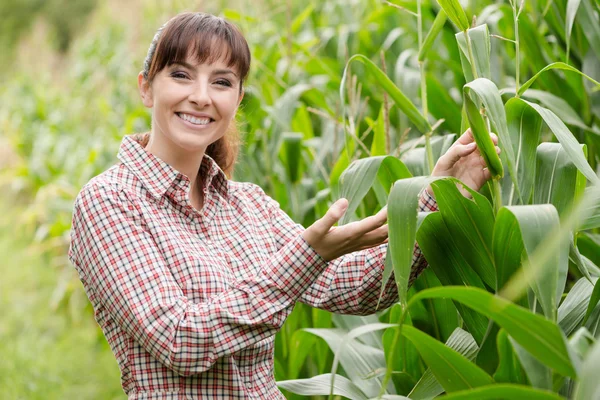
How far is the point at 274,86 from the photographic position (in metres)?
2.92

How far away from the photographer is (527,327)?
84cm

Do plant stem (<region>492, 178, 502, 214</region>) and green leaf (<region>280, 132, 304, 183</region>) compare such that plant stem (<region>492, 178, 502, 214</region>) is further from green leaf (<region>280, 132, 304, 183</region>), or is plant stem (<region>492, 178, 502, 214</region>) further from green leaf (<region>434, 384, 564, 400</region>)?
green leaf (<region>280, 132, 304, 183</region>)

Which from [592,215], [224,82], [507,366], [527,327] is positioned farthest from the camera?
[224,82]

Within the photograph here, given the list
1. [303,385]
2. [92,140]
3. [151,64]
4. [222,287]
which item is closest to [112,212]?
[222,287]

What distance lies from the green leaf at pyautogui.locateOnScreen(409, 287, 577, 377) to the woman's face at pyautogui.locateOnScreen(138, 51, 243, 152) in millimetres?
564

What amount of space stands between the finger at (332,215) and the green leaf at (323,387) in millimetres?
369

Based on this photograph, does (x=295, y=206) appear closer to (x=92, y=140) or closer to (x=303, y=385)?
(x=303, y=385)

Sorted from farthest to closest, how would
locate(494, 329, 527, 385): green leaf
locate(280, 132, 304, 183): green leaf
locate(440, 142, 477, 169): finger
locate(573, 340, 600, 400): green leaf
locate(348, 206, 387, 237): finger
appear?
1. locate(280, 132, 304, 183): green leaf
2. locate(440, 142, 477, 169): finger
3. locate(348, 206, 387, 237): finger
4. locate(494, 329, 527, 385): green leaf
5. locate(573, 340, 600, 400): green leaf

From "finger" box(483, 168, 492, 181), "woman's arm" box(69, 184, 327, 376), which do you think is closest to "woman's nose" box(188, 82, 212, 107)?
"woman's arm" box(69, 184, 327, 376)

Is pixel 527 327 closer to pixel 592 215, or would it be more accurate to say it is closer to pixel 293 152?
pixel 592 215

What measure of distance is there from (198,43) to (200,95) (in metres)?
0.10

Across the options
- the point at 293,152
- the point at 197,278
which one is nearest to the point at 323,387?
the point at 197,278

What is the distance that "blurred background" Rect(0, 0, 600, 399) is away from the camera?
6.39ft

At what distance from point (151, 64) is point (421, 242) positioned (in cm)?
55
